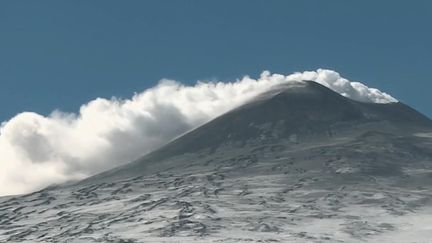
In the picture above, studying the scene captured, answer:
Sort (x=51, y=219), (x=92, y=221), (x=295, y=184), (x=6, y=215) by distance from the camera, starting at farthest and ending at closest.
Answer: (x=295, y=184) → (x=6, y=215) → (x=51, y=219) → (x=92, y=221)

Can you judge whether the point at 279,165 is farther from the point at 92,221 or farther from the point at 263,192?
the point at 92,221

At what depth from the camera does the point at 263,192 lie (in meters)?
164

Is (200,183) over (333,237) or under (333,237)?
over

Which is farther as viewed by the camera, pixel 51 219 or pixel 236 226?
pixel 51 219

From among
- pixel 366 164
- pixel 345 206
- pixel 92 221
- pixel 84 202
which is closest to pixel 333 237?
pixel 345 206

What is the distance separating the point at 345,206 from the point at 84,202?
5603 cm

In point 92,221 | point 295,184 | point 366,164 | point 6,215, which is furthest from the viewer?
point 366,164

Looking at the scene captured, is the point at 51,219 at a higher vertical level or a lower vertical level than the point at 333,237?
higher

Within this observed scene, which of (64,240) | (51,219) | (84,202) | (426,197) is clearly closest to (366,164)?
(426,197)

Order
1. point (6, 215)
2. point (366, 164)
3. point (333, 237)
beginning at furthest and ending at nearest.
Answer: point (366, 164) → point (6, 215) → point (333, 237)

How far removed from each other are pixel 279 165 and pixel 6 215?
70156 mm

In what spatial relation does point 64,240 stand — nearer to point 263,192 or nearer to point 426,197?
point 263,192

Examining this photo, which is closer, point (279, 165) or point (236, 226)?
point (236, 226)

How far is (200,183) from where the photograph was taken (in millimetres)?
178375
